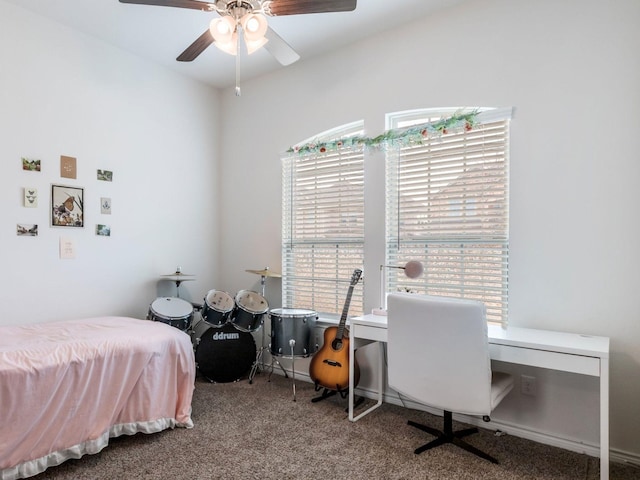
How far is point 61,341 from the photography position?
227 cm

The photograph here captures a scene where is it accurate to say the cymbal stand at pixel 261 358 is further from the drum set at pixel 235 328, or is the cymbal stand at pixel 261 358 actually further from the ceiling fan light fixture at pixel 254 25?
the ceiling fan light fixture at pixel 254 25

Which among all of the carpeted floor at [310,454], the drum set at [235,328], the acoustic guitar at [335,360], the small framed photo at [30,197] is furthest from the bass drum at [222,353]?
the small framed photo at [30,197]

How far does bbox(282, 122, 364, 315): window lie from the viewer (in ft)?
11.2

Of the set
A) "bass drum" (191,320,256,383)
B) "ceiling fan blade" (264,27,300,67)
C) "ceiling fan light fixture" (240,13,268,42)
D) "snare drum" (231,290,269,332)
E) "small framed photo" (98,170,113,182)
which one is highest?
"ceiling fan blade" (264,27,300,67)

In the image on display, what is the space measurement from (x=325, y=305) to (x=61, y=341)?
2.04 m

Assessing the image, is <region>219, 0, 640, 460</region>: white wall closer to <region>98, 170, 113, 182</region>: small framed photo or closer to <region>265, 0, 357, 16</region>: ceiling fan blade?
<region>265, 0, 357, 16</region>: ceiling fan blade

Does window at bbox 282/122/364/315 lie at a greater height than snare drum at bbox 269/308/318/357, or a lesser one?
greater

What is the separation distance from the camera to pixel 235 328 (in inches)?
139

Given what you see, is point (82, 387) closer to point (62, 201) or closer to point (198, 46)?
point (62, 201)

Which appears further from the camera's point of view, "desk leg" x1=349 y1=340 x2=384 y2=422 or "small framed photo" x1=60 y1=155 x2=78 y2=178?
"small framed photo" x1=60 y1=155 x2=78 y2=178

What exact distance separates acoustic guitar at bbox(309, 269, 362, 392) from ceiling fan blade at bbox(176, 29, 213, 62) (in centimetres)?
190

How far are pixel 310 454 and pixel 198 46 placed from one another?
2.59m

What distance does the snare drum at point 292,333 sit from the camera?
3230 millimetres

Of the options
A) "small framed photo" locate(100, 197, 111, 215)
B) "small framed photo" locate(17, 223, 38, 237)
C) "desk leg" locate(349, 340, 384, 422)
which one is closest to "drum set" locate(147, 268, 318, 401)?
"desk leg" locate(349, 340, 384, 422)
